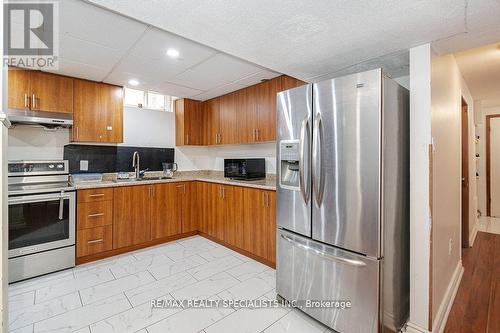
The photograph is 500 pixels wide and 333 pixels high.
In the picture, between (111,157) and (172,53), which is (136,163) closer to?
(111,157)

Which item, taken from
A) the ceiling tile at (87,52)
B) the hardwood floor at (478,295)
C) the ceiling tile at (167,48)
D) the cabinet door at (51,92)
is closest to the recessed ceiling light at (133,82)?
the ceiling tile at (87,52)

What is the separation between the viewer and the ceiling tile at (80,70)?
8.74 ft

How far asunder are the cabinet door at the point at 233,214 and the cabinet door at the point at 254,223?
8cm

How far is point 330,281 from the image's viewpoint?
1770mm

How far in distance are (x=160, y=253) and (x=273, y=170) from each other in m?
1.95

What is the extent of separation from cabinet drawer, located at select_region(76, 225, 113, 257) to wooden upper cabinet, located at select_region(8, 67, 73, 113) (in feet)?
5.15

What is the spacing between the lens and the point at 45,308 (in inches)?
80.5

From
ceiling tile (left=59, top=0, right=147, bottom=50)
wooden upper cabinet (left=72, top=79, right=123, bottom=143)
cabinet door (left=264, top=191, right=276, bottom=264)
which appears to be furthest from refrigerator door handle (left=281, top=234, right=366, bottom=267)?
wooden upper cabinet (left=72, top=79, right=123, bottom=143)

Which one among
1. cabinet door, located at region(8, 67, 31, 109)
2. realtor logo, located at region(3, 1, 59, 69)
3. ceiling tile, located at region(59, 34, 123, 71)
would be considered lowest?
cabinet door, located at region(8, 67, 31, 109)

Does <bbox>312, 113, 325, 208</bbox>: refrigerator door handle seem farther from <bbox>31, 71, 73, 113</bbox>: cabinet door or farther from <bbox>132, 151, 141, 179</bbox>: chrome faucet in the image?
<bbox>31, 71, 73, 113</bbox>: cabinet door

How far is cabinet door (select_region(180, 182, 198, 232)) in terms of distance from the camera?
3.82m

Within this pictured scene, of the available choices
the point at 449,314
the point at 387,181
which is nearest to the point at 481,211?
the point at 449,314

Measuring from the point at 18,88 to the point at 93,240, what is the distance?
1944 millimetres

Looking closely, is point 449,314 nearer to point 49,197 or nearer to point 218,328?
point 218,328
